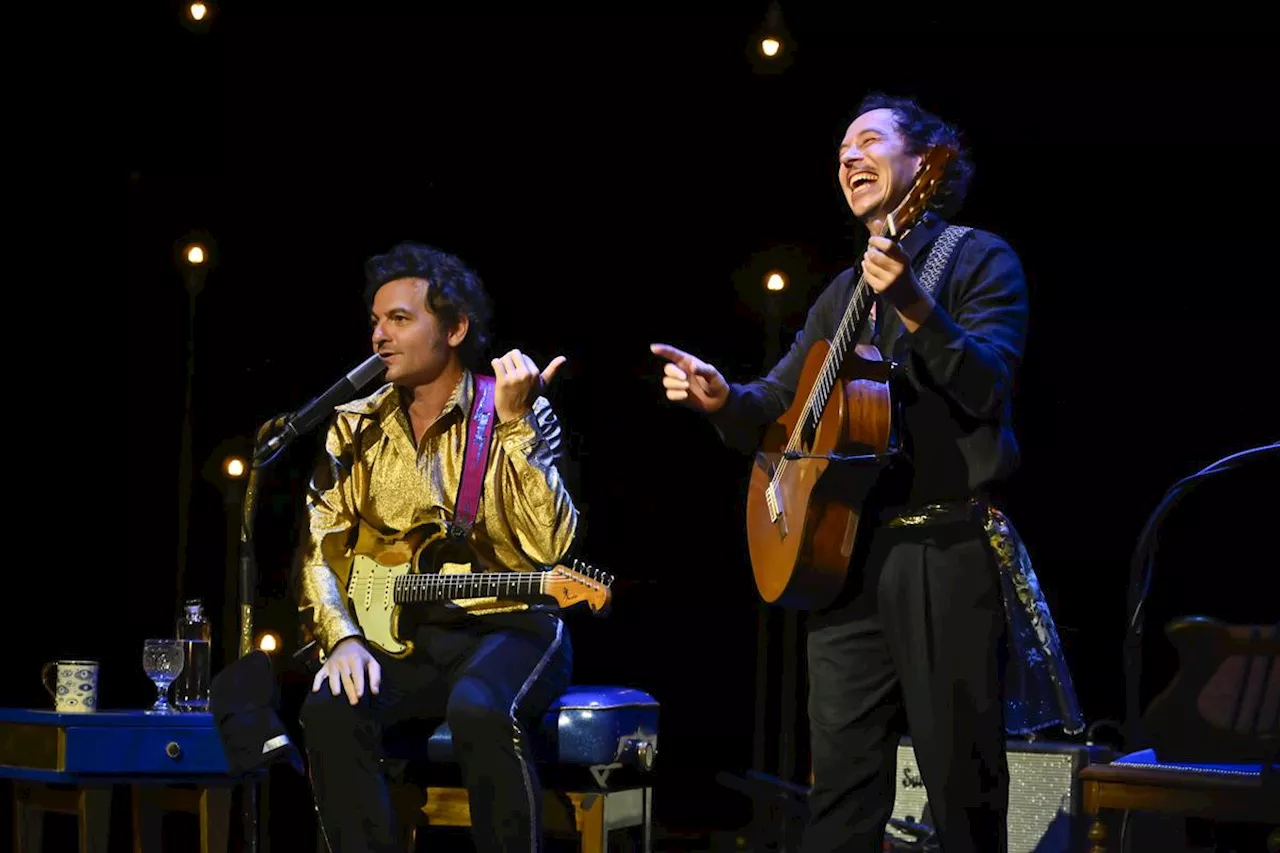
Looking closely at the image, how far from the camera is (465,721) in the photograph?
10.7 ft

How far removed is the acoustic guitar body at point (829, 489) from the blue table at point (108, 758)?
65.6 inches

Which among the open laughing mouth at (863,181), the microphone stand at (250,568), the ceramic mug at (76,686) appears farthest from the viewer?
the ceramic mug at (76,686)

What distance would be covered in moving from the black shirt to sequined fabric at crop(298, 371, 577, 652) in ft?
3.78

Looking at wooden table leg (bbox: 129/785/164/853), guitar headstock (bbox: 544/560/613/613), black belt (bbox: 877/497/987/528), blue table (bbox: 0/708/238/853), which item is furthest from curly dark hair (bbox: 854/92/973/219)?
wooden table leg (bbox: 129/785/164/853)

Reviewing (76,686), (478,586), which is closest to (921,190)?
(478,586)

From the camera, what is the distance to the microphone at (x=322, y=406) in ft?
12.1

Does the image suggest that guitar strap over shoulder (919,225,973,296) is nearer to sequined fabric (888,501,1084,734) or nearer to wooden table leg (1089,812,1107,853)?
sequined fabric (888,501,1084,734)

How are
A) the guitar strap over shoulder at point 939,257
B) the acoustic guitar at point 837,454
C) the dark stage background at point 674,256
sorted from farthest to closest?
the dark stage background at point 674,256 < the guitar strap over shoulder at point 939,257 < the acoustic guitar at point 837,454

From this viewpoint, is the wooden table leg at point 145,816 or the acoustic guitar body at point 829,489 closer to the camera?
the acoustic guitar body at point 829,489

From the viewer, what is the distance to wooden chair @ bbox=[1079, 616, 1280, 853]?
286 cm

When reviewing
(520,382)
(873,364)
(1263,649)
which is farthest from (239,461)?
(1263,649)

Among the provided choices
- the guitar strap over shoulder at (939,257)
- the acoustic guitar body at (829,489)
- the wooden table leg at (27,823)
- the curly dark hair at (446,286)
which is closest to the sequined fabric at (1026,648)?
the acoustic guitar body at (829,489)

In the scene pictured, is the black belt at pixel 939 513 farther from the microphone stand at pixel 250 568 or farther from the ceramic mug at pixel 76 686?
the ceramic mug at pixel 76 686

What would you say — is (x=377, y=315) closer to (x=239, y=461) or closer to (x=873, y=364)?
(x=239, y=461)
